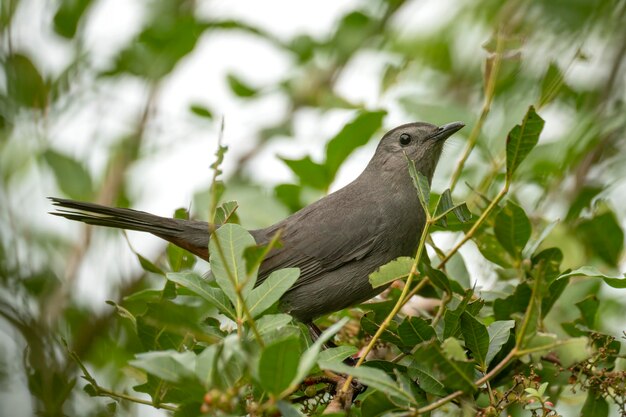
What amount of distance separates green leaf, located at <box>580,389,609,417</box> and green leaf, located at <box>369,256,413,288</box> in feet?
2.73

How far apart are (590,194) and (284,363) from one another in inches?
103

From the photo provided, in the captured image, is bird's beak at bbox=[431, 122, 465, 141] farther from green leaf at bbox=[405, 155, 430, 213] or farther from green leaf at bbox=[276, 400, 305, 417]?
green leaf at bbox=[276, 400, 305, 417]

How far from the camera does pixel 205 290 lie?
270 cm

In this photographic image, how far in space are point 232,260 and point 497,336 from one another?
940 mm

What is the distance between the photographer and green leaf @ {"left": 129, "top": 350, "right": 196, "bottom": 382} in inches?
83.0

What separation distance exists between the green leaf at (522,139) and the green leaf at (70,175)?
8.86 ft

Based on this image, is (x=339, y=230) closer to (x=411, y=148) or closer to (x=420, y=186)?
(x=411, y=148)

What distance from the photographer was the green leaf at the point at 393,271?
2.91 m

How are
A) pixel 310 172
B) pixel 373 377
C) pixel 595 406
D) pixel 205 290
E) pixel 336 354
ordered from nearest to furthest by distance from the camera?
pixel 373 377 < pixel 336 354 < pixel 205 290 < pixel 595 406 < pixel 310 172

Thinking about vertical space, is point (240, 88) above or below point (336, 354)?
above

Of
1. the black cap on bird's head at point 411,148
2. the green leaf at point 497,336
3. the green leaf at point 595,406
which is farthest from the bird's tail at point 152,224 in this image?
the green leaf at point 595,406

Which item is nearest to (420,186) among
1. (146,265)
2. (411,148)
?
(146,265)

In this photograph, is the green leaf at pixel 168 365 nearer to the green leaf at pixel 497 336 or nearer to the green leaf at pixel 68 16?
the green leaf at pixel 497 336

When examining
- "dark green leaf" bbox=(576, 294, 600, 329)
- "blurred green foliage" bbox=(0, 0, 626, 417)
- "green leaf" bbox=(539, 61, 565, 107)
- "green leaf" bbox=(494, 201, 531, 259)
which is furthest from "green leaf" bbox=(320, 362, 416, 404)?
"green leaf" bbox=(539, 61, 565, 107)
